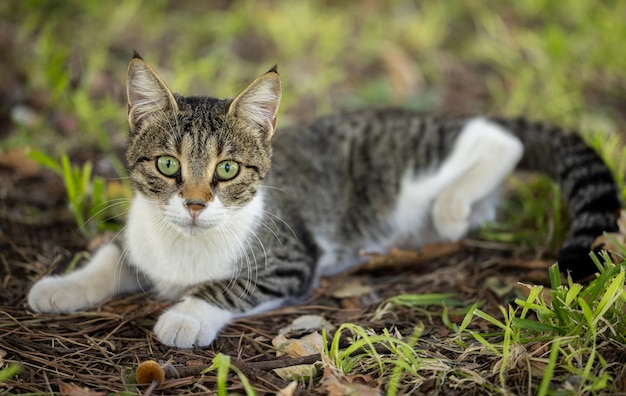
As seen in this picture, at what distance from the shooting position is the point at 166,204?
2.53 metres

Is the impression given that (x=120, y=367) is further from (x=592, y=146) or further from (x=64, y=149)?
(x=592, y=146)

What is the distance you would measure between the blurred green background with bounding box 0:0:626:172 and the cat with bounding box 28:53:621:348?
0.67m

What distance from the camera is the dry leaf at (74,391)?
2071mm

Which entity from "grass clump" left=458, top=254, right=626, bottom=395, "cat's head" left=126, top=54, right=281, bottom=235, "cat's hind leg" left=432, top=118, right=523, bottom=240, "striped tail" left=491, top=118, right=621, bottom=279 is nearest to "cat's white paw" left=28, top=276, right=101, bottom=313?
"cat's head" left=126, top=54, right=281, bottom=235

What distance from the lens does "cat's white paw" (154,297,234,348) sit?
249 centimetres

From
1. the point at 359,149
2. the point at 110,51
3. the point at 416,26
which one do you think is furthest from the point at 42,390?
the point at 416,26

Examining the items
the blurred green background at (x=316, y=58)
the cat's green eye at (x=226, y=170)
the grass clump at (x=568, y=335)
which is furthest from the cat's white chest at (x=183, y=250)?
the blurred green background at (x=316, y=58)

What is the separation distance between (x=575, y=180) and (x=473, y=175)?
1.84 feet

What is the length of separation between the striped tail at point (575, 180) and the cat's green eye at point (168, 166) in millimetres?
1736

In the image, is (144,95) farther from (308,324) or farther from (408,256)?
(408,256)

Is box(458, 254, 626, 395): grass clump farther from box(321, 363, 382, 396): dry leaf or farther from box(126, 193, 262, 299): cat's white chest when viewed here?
box(126, 193, 262, 299): cat's white chest

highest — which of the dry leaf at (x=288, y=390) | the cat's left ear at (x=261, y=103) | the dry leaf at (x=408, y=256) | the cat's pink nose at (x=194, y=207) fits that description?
the cat's left ear at (x=261, y=103)

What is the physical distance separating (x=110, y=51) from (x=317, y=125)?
7.67 feet

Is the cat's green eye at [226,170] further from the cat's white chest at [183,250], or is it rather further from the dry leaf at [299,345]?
the dry leaf at [299,345]
